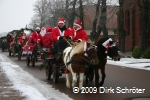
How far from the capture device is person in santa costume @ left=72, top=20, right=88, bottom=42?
35.6 ft

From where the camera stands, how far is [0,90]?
9.95 meters

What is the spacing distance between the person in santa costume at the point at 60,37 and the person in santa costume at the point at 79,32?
239mm

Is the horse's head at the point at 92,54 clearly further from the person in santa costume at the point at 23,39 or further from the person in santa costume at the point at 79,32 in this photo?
the person in santa costume at the point at 23,39

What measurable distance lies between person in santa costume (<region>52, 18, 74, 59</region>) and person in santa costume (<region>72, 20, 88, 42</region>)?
0.24m

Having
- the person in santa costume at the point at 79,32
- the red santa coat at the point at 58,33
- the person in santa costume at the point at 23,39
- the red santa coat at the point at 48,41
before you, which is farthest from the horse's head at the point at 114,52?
the person in santa costume at the point at 23,39

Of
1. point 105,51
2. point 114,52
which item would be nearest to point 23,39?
point 105,51

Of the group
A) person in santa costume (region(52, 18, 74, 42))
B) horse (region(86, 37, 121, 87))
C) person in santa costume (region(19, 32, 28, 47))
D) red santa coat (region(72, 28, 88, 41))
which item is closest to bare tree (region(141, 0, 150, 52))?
person in santa costume (region(19, 32, 28, 47))

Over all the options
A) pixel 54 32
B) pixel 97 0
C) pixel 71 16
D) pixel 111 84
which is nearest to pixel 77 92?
pixel 111 84

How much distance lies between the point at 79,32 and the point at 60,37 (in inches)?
33.3

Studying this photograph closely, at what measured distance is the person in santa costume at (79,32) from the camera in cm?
1086

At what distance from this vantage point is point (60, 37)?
37.3 feet

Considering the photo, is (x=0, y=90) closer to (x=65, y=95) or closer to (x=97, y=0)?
(x=65, y=95)

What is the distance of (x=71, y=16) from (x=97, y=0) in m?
9.44

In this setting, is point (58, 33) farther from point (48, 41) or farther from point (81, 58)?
point (81, 58)
